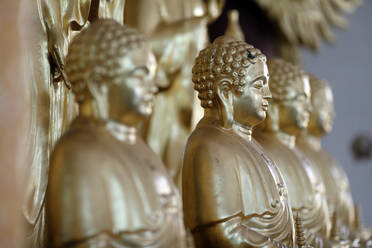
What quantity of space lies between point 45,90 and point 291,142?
2.87 ft

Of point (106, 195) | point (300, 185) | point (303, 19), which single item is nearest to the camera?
point (106, 195)

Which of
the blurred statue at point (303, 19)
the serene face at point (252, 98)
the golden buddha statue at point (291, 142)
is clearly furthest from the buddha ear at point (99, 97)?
the blurred statue at point (303, 19)

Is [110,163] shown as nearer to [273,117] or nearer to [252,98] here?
[252,98]

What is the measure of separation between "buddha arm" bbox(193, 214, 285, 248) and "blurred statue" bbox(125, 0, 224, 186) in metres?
1.07

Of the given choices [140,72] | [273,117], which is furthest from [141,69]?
[273,117]

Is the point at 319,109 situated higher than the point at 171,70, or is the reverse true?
the point at 171,70

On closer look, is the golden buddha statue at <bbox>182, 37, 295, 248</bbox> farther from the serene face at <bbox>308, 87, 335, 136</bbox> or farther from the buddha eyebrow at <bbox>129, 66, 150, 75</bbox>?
the serene face at <bbox>308, 87, 335, 136</bbox>

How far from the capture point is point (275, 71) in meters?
2.13

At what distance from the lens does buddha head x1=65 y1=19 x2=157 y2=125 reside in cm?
132

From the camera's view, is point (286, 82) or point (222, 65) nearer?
point (222, 65)

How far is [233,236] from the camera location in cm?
154

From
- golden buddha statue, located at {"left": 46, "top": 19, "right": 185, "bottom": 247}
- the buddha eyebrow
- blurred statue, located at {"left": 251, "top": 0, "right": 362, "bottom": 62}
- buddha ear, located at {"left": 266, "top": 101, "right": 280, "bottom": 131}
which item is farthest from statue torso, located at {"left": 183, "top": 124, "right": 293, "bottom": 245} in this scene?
blurred statue, located at {"left": 251, "top": 0, "right": 362, "bottom": 62}

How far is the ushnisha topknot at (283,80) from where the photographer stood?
2104mm

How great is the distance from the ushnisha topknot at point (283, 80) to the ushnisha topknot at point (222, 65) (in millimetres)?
381
